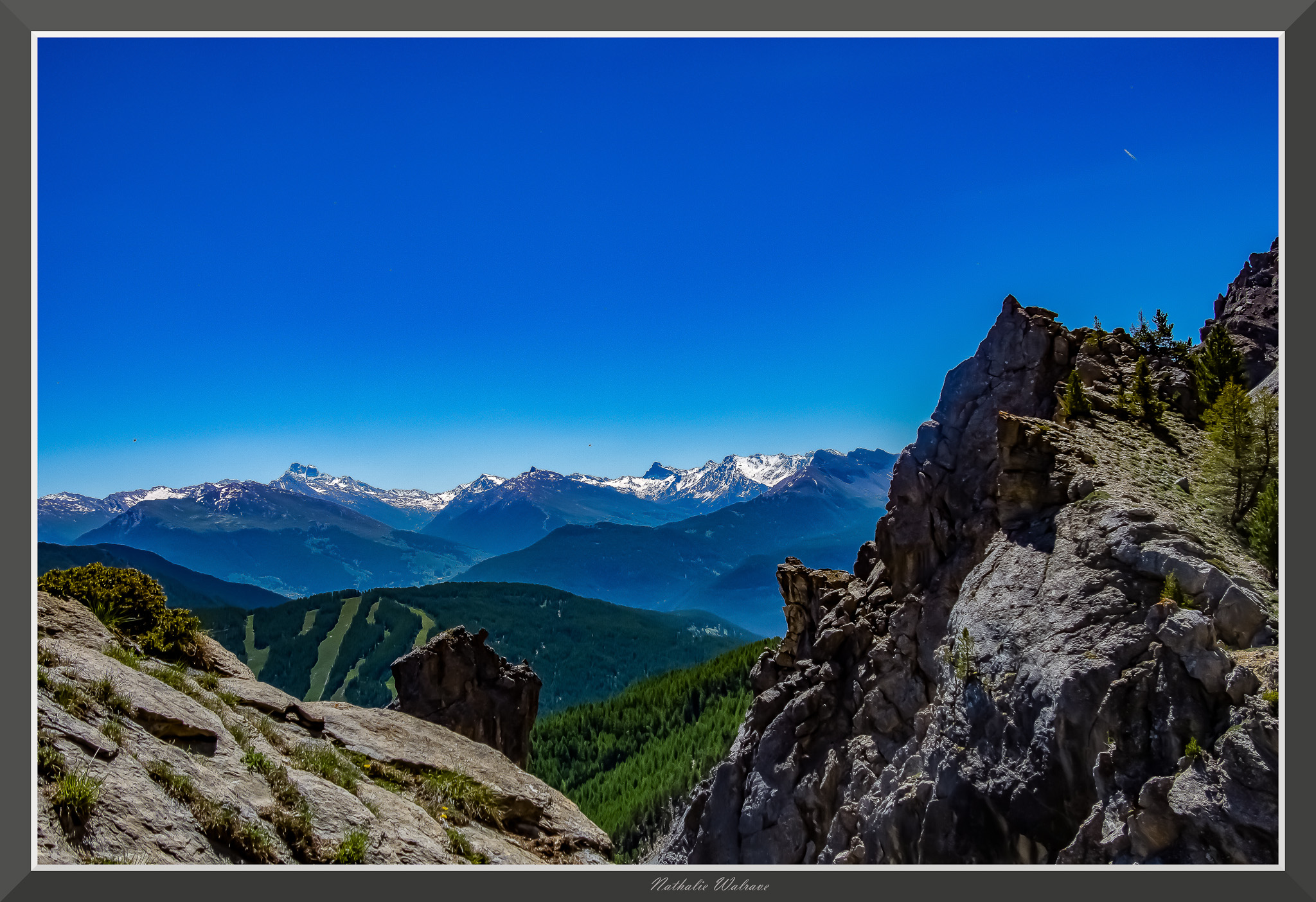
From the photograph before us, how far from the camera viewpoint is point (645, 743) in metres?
138

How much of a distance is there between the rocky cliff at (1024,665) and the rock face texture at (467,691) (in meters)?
11.9

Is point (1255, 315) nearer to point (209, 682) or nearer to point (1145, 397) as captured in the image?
point (1145, 397)

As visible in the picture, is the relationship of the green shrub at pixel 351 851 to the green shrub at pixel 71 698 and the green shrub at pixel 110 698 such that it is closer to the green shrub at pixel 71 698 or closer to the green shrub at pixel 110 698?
the green shrub at pixel 110 698

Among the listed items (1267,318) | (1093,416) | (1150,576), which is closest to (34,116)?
(1150,576)

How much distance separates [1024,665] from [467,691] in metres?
31.1

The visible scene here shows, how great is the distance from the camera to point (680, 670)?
168 meters

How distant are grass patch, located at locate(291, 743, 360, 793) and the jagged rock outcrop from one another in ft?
119

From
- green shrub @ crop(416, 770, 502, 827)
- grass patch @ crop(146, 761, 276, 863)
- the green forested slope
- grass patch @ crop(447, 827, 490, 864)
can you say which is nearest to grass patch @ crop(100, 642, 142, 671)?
grass patch @ crop(146, 761, 276, 863)

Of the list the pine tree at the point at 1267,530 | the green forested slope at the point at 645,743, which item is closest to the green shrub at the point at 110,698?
the pine tree at the point at 1267,530

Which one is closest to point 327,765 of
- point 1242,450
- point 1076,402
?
point 1242,450

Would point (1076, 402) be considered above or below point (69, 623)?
above

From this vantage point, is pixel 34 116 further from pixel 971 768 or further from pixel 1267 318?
pixel 1267 318

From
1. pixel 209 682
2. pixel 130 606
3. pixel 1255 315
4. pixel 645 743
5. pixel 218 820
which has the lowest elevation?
pixel 645 743
